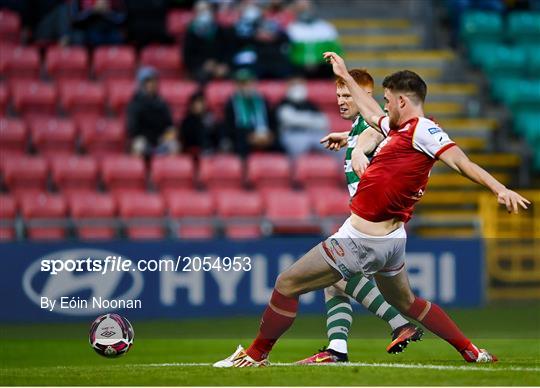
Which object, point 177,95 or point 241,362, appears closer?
point 241,362

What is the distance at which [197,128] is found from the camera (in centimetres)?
1666

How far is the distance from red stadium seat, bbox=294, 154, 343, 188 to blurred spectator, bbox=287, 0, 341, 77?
73.8 inches

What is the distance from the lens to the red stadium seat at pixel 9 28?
710 inches

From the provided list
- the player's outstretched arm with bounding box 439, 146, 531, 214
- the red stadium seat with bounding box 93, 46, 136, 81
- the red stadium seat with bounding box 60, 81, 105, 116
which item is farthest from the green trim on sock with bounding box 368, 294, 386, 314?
the red stadium seat with bounding box 93, 46, 136, 81

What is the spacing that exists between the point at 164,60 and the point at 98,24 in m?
1.06

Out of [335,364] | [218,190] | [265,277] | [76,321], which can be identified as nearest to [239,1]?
[218,190]

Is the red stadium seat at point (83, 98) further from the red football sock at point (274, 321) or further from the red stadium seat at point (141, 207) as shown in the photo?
the red football sock at point (274, 321)

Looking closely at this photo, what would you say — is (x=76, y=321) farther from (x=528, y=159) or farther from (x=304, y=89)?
(x=528, y=159)

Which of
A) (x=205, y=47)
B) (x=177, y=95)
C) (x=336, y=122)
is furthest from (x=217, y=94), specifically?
(x=336, y=122)

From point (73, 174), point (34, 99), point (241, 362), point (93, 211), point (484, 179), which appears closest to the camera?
point (484, 179)

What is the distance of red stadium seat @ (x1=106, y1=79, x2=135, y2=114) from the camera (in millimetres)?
17469

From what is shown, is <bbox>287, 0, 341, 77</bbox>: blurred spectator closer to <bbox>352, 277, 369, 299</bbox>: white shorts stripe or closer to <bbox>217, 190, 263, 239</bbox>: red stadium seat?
<bbox>217, 190, 263, 239</bbox>: red stadium seat

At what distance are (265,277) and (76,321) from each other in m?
2.32

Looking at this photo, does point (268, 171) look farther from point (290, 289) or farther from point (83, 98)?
point (290, 289)
